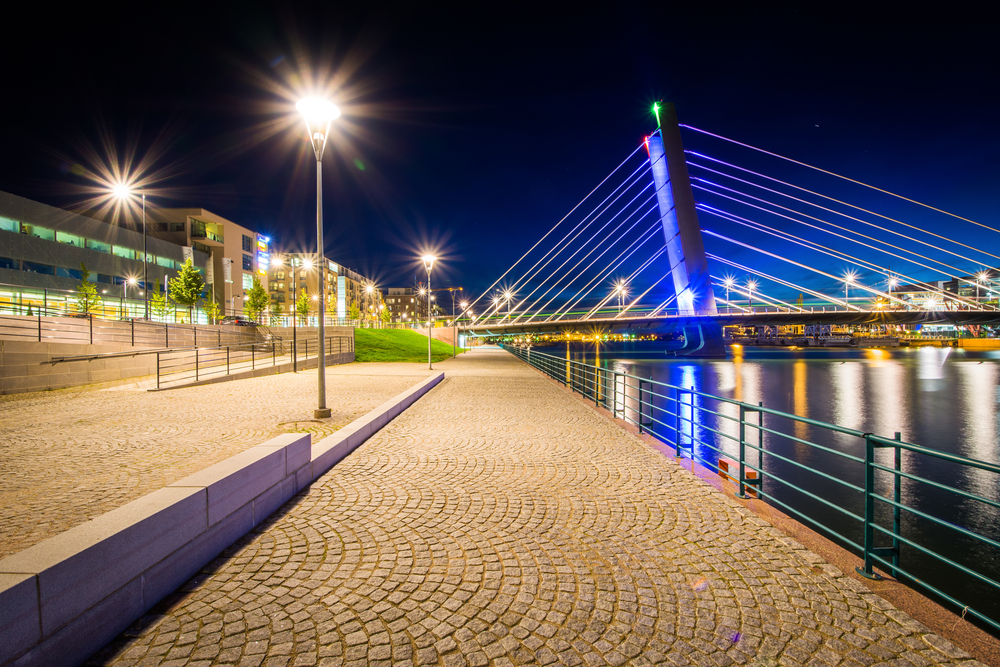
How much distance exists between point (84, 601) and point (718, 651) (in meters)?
3.35

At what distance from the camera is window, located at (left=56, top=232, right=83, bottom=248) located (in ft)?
127

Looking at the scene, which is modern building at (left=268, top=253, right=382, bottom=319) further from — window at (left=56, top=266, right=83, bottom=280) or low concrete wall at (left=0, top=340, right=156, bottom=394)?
low concrete wall at (left=0, top=340, right=156, bottom=394)

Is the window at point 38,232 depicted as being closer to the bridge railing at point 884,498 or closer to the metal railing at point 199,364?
the metal railing at point 199,364

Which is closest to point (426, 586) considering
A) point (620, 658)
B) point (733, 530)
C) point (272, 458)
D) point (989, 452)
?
point (620, 658)

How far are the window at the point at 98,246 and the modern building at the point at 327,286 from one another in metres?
31.4

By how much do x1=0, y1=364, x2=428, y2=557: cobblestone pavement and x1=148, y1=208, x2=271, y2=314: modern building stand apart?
48.8m

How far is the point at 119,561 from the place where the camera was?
256cm

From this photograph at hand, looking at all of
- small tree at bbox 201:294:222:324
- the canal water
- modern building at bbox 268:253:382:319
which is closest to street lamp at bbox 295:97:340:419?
the canal water

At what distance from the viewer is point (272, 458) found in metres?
4.33

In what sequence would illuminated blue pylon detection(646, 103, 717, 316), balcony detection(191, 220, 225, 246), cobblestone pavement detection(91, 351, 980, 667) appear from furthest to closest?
1. balcony detection(191, 220, 225, 246)
2. illuminated blue pylon detection(646, 103, 717, 316)
3. cobblestone pavement detection(91, 351, 980, 667)

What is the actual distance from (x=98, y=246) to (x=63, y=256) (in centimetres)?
452

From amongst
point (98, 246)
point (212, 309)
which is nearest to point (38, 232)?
point (98, 246)

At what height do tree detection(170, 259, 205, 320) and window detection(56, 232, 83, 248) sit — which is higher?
window detection(56, 232, 83, 248)

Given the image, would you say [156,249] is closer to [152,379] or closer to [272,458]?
[152,379]
